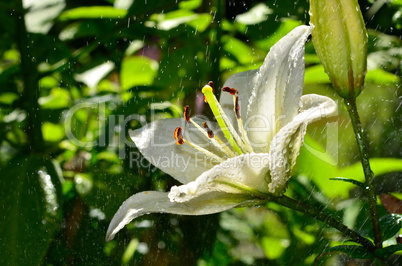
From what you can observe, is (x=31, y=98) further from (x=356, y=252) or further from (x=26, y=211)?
(x=356, y=252)

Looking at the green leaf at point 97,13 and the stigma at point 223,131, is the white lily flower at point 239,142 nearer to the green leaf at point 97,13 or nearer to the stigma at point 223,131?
the stigma at point 223,131

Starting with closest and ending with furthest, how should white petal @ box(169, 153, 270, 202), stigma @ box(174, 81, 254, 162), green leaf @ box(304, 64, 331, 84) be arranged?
white petal @ box(169, 153, 270, 202) → stigma @ box(174, 81, 254, 162) → green leaf @ box(304, 64, 331, 84)

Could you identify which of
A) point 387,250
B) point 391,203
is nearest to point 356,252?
point 387,250

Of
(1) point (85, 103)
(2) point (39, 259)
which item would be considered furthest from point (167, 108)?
(2) point (39, 259)

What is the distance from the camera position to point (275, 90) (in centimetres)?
42

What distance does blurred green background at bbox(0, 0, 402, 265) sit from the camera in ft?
1.70

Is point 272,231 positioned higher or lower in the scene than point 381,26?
lower

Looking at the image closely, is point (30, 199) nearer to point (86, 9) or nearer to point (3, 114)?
point (3, 114)

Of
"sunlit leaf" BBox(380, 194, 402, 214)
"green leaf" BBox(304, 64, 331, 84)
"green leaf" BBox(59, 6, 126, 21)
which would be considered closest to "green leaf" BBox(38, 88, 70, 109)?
"green leaf" BBox(59, 6, 126, 21)

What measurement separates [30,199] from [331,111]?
0.37m

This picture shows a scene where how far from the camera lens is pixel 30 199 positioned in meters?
0.53

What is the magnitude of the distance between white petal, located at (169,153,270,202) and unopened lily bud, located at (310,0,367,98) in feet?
0.32

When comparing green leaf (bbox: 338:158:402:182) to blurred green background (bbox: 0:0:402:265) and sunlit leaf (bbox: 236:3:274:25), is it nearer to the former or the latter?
blurred green background (bbox: 0:0:402:265)

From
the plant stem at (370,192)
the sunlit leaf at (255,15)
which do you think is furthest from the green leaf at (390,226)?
the sunlit leaf at (255,15)
